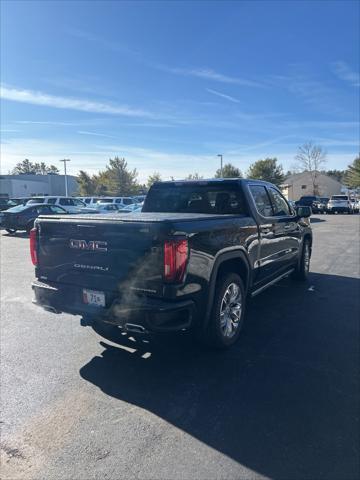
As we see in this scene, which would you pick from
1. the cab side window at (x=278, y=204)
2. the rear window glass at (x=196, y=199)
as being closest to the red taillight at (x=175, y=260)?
the rear window glass at (x=196, y=199)

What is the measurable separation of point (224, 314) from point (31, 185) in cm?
7647

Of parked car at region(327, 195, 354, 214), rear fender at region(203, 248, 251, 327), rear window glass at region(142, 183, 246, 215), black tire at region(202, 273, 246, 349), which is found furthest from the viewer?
parked car at region(327, 195, 354, 214)

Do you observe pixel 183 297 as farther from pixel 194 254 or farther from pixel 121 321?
pixel 121 321

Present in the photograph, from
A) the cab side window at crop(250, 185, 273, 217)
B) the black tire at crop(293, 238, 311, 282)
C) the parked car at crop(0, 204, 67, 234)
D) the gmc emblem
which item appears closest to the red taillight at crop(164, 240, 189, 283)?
Result: the gmc emblem

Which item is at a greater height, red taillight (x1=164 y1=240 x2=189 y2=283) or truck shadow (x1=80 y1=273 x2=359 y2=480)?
red taillight (x1=164 y1=240 x2=189 y2=283)

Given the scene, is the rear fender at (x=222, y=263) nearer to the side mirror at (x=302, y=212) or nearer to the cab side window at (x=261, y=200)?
the cab side window at (x=261, y=200)

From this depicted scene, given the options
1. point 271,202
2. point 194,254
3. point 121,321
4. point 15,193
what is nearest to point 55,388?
point 121,321

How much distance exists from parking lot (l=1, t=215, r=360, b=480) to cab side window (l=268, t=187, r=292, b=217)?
1781 millimetres

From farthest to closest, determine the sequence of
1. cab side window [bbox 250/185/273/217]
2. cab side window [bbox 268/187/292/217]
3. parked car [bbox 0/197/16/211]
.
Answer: parked car [bbox 0/197/16/211], cab side window [bbox 268/187/292/217], cab side window [bbox 250/185/273/217]

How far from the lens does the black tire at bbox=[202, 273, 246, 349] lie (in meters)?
3.78

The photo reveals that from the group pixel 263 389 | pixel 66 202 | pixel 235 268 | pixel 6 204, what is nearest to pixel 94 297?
pixel 235 268

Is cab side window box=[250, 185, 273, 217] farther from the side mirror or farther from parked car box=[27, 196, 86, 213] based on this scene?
parked car box=[27, 196, 86, 213]

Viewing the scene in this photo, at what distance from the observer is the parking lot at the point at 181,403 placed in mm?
2400

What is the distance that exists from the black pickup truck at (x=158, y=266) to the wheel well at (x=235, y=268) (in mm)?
11
